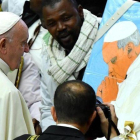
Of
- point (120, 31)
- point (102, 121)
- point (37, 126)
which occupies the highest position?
point (120, 31)

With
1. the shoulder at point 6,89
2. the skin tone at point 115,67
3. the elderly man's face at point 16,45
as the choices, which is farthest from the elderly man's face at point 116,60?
the shoulder at point 6,89

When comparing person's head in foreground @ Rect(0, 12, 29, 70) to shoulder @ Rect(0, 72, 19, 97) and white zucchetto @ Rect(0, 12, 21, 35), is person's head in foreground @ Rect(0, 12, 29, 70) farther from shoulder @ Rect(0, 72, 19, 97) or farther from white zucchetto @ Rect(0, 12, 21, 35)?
shoulder @ Rect(0, 72, 19, 97)

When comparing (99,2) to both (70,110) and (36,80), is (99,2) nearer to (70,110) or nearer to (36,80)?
(36,80)

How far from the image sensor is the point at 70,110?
2.47 meters

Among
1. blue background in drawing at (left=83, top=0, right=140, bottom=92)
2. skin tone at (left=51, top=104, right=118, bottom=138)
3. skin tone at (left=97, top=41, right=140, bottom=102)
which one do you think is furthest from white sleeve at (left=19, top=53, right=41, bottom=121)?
skin tone at (left=51, top=104, right=118, bottom=138)

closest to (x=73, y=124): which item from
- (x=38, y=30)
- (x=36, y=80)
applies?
(x=36, y=80)

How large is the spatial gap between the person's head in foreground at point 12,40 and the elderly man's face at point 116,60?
1.91 ft

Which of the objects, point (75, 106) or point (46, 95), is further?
point (46, 95)

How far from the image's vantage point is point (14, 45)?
10.9 feet

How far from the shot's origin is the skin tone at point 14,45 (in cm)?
329

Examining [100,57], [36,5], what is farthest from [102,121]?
[36,5]

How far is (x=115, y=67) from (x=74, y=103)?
955 mm

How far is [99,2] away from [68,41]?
0.87 meters

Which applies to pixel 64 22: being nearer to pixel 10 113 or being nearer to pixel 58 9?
pixel 58 9
